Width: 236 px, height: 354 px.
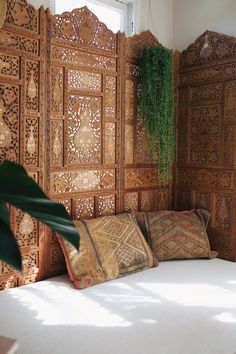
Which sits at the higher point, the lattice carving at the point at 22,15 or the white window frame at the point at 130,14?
the white window frame at the point at 130,14

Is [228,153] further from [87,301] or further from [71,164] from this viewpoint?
[87,301]

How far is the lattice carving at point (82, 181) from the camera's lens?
2768mm

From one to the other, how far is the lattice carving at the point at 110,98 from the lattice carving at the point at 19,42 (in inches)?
26.8

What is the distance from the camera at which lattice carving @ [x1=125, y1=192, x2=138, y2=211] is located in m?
3.27

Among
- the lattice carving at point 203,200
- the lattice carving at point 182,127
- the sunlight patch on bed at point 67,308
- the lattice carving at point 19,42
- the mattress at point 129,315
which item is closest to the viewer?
the mattress at point 129,315

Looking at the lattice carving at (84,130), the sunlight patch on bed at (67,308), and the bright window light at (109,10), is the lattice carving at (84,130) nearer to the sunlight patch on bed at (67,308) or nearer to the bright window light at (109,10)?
the bright window light at (109,10)

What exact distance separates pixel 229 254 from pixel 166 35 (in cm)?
214

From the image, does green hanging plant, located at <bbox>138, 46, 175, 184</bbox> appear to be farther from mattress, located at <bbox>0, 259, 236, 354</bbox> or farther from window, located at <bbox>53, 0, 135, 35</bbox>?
mattress, located at <bbox>0, 259, 236, 354</bbox>

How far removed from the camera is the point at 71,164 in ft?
9.34

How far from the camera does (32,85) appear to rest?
2.59m

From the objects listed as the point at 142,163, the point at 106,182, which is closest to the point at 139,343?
the point at 106,182

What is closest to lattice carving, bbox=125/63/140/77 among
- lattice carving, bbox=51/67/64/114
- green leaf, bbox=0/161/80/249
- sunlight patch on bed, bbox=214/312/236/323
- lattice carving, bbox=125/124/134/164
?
lattice carving, bbox=125/124/134/164

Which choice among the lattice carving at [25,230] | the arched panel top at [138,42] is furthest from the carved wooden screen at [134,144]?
the lattice carving at [25,230]

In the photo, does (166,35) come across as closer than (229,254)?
No
